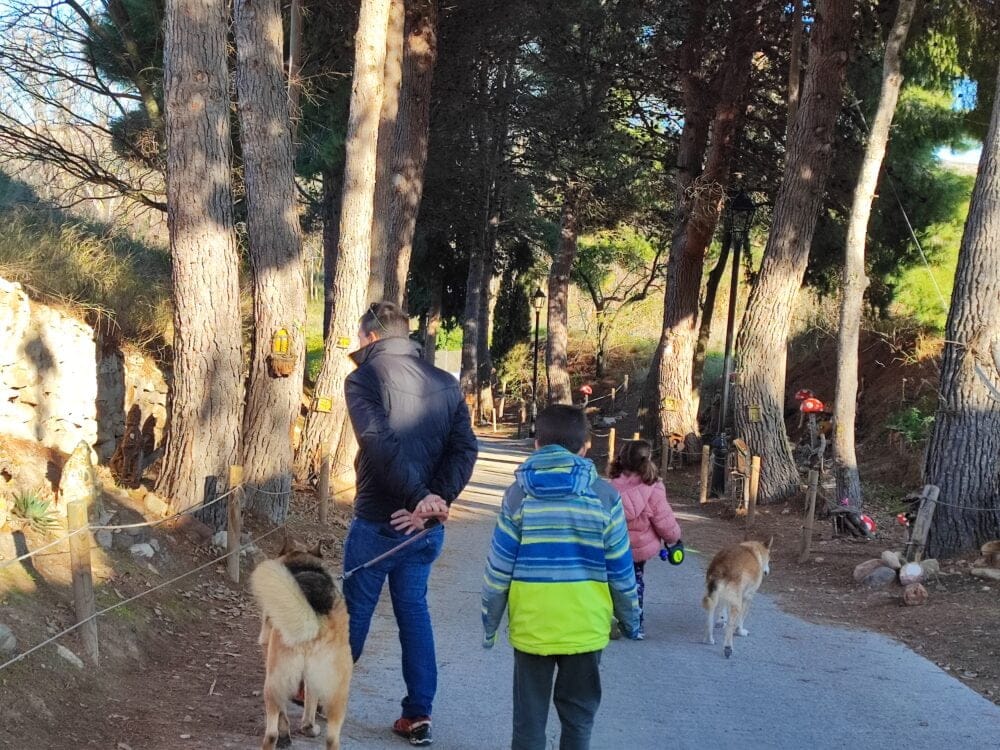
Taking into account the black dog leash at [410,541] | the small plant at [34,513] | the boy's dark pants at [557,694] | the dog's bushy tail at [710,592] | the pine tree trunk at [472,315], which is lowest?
the dog's bushy tail at [710,592]

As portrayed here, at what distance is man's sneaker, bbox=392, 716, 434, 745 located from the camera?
5.43 meters

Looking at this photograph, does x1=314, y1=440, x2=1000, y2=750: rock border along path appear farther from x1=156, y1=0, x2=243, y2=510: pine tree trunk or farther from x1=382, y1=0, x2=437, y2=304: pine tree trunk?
x1=382, y1=0, x2=437, y2=304: pine tree trunk

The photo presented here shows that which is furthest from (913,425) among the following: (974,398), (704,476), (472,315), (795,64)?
(472,315)

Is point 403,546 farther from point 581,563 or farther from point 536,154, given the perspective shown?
point 536,154

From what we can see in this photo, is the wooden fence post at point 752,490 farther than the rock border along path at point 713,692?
Yes

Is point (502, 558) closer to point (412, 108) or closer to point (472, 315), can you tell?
point (412, 108)

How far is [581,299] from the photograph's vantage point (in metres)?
55.1

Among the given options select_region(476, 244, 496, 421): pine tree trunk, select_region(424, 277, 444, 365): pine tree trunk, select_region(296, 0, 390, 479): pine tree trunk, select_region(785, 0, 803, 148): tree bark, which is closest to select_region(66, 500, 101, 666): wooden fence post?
select_region(296, 0, 390, 479): pine tree trunk

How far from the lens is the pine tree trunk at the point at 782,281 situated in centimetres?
1711

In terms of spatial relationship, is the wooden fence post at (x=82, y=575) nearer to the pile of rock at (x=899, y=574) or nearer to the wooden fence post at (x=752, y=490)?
the pile of rock at (x=899, y=574)

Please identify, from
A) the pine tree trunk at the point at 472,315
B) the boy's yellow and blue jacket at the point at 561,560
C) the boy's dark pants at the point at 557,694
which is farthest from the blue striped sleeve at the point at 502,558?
the pine tree trunk at the point at 472,315

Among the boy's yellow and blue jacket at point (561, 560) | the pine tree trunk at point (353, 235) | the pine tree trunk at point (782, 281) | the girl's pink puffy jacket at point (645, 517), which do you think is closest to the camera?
the boy's yellow and blue jacket at point (561, 560)

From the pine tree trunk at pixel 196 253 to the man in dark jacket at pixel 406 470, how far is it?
13.0ft

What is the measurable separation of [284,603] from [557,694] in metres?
1.26
